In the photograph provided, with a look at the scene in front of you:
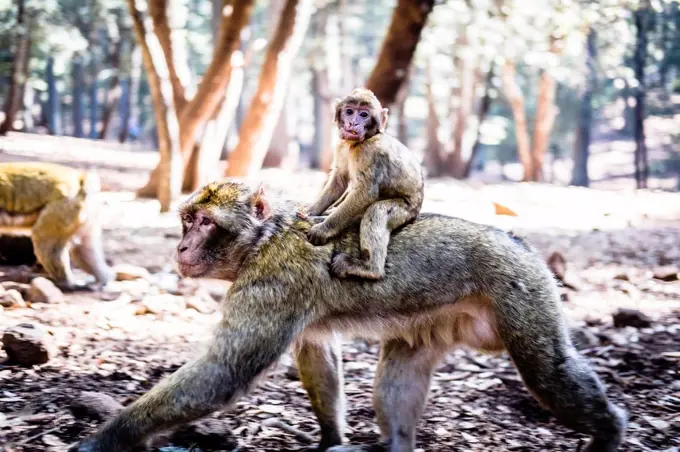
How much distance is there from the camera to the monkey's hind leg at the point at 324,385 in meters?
4.83

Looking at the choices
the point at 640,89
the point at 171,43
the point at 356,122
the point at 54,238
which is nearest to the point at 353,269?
the point at 356,122

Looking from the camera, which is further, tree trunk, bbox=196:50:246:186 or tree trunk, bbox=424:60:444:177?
tree trunk, bbox=424:60:444:177

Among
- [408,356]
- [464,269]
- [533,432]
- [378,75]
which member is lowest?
[533,432]

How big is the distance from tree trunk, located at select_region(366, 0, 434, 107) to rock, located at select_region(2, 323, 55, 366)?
21.1 feet

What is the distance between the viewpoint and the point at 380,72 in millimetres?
10789

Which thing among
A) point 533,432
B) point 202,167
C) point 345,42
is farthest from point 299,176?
point 533,432

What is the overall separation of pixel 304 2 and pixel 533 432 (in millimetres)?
9510

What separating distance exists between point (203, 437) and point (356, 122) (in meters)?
2.18

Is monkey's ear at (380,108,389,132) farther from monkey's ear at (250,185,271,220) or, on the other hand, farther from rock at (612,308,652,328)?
rock at (612,308,652,328)

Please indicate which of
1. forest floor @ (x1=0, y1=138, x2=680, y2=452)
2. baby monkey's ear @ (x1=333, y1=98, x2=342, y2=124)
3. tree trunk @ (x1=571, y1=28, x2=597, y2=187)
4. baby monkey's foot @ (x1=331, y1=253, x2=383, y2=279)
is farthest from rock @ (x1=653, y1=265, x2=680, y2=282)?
tree trunk @ (x1=571, y1=28, x2=597, y2=187)

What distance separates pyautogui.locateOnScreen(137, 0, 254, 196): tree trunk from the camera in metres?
12.9

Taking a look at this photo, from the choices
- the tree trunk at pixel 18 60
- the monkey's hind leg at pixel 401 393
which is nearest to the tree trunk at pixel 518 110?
the tree trunk at pixel 18 60

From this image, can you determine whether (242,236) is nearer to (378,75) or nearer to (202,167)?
(378,75)

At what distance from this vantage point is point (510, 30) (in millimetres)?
17625
